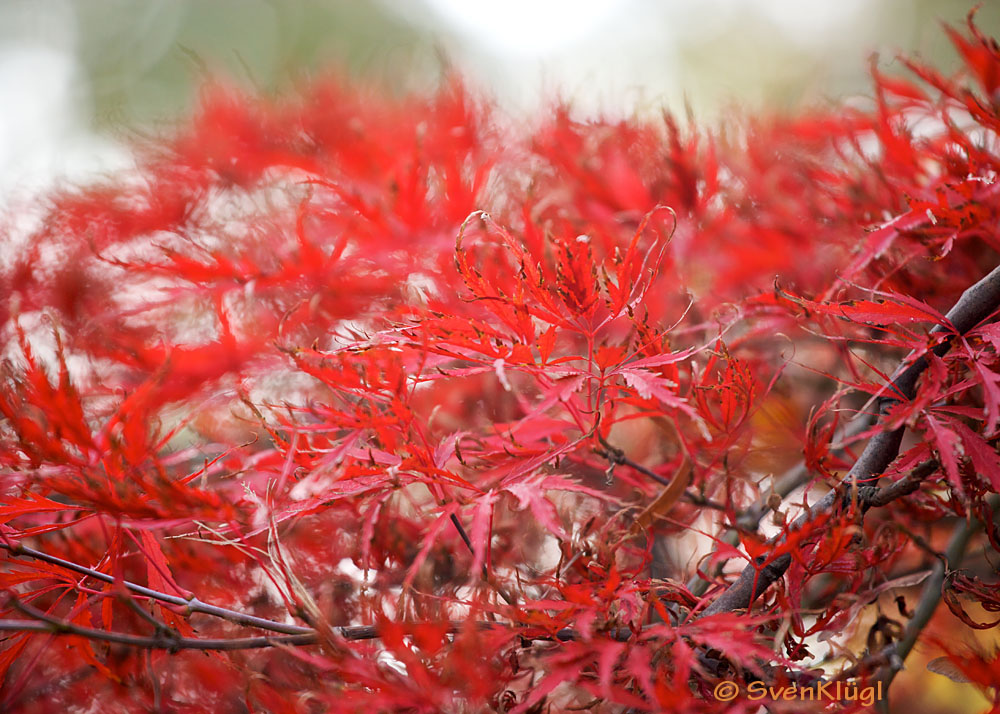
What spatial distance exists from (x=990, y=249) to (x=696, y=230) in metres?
0.30

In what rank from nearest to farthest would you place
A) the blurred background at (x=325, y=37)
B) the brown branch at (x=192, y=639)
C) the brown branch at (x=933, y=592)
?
the brown branch at (x=192, y=639)
the brown branch at (x=933, y=592)
the blurred background at (x=325, y=37)

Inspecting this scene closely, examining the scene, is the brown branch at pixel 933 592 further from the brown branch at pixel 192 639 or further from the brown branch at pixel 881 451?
the brown branch at pixel 192 639

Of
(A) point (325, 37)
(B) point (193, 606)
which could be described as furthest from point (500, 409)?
(A) point (325, 37)

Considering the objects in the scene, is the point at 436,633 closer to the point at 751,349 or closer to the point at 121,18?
the point at 751,349

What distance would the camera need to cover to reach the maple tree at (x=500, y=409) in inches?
18.0

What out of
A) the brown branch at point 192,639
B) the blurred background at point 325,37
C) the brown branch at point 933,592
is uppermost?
the blurred background at point 325,37

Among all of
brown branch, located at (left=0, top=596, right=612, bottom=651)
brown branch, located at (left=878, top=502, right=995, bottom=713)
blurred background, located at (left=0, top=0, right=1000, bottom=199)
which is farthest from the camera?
blurred background, located at (left=0, top=0, right=1000, bottom=199)

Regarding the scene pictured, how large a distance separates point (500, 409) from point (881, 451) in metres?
0.39

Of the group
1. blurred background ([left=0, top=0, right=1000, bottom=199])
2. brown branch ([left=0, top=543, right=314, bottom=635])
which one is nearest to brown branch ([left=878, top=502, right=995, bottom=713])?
brown branch ([left=0, top=543, right=314, bottom=635])

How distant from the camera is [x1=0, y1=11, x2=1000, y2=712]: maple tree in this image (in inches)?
18.0

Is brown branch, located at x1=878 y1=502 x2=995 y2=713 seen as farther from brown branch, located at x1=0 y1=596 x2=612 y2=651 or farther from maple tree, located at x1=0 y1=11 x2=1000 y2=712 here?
brown branch, located at x1=0 y1=596 x2=612 y2=651

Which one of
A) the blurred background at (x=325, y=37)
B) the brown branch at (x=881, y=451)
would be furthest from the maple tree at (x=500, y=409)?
the blurred background at (x=325, y=37)

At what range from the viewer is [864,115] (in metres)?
0.81

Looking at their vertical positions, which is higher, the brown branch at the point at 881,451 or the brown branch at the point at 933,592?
the brown branch at the point at 881,451
